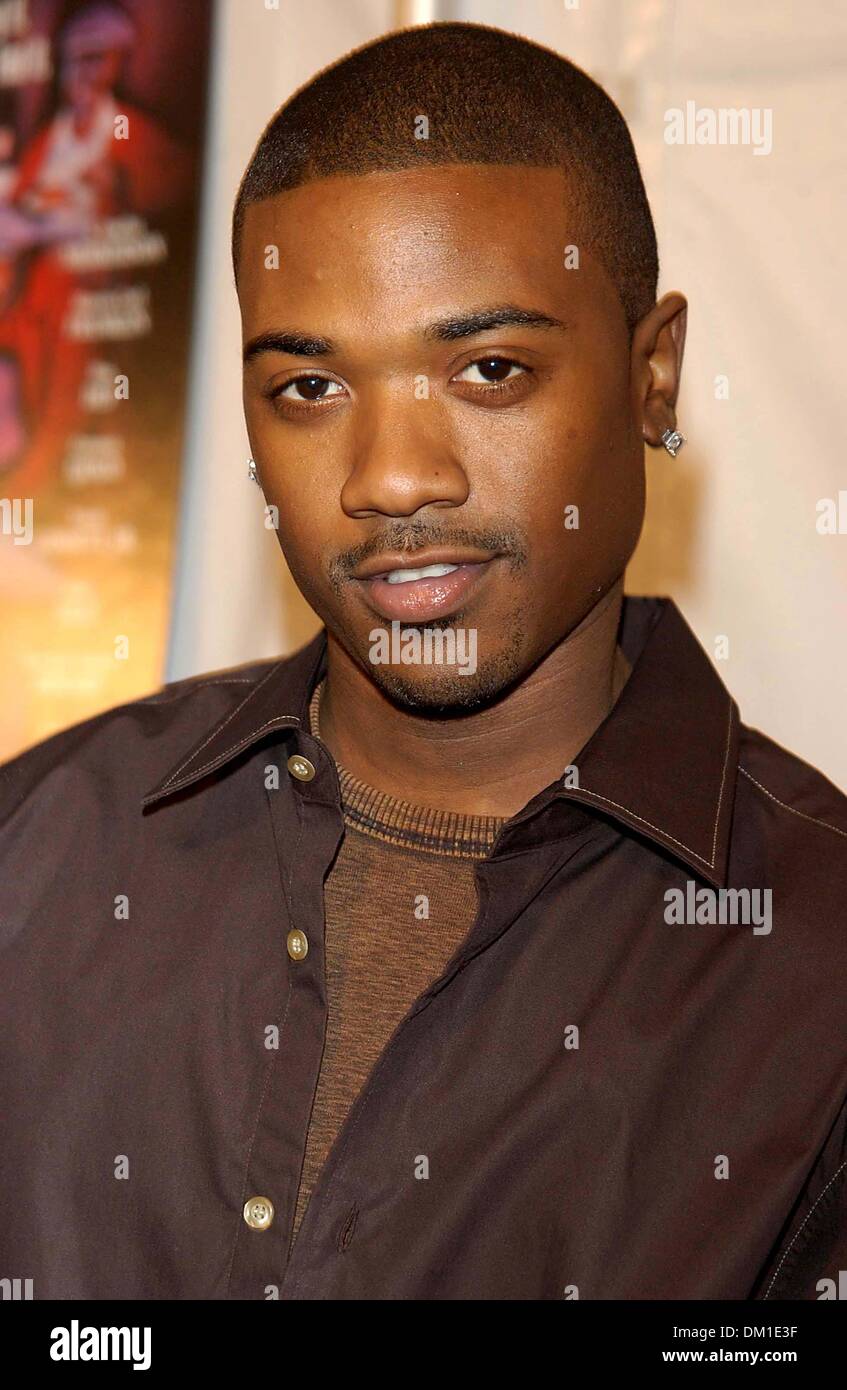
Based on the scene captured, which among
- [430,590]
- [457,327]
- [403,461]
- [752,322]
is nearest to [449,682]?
[430,590]

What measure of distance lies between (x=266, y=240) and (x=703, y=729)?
606mm

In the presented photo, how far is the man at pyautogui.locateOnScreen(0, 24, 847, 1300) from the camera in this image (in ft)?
4.16

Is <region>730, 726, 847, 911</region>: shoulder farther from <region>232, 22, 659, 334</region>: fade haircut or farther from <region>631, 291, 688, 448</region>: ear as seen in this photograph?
<region>232, 22, 659, 334</region>: fade haircut

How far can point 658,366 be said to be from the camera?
4.97 ft

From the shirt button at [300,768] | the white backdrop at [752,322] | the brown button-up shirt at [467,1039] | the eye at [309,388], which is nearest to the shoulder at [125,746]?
the brown button-up shirt at [467,1039]

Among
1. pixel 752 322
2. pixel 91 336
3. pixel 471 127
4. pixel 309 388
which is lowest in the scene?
pixel 309 388

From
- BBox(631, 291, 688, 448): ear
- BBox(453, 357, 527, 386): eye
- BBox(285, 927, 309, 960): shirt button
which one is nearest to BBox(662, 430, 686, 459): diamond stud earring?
BBox(631, 291, 688, 448): ear

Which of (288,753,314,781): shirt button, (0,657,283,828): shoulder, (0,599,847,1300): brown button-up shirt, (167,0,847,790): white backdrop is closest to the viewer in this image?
(0,599,847,1300): brown button-up shirt

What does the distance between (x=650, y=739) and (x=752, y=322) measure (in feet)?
2.78

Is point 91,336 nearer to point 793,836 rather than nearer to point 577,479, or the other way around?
point 577,479

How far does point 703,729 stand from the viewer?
1.49 meters

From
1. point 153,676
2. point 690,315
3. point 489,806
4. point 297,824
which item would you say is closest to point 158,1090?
point 297,824

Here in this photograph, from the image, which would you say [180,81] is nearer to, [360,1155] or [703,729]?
[703,729]

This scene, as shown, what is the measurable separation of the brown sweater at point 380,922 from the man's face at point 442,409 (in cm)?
13
